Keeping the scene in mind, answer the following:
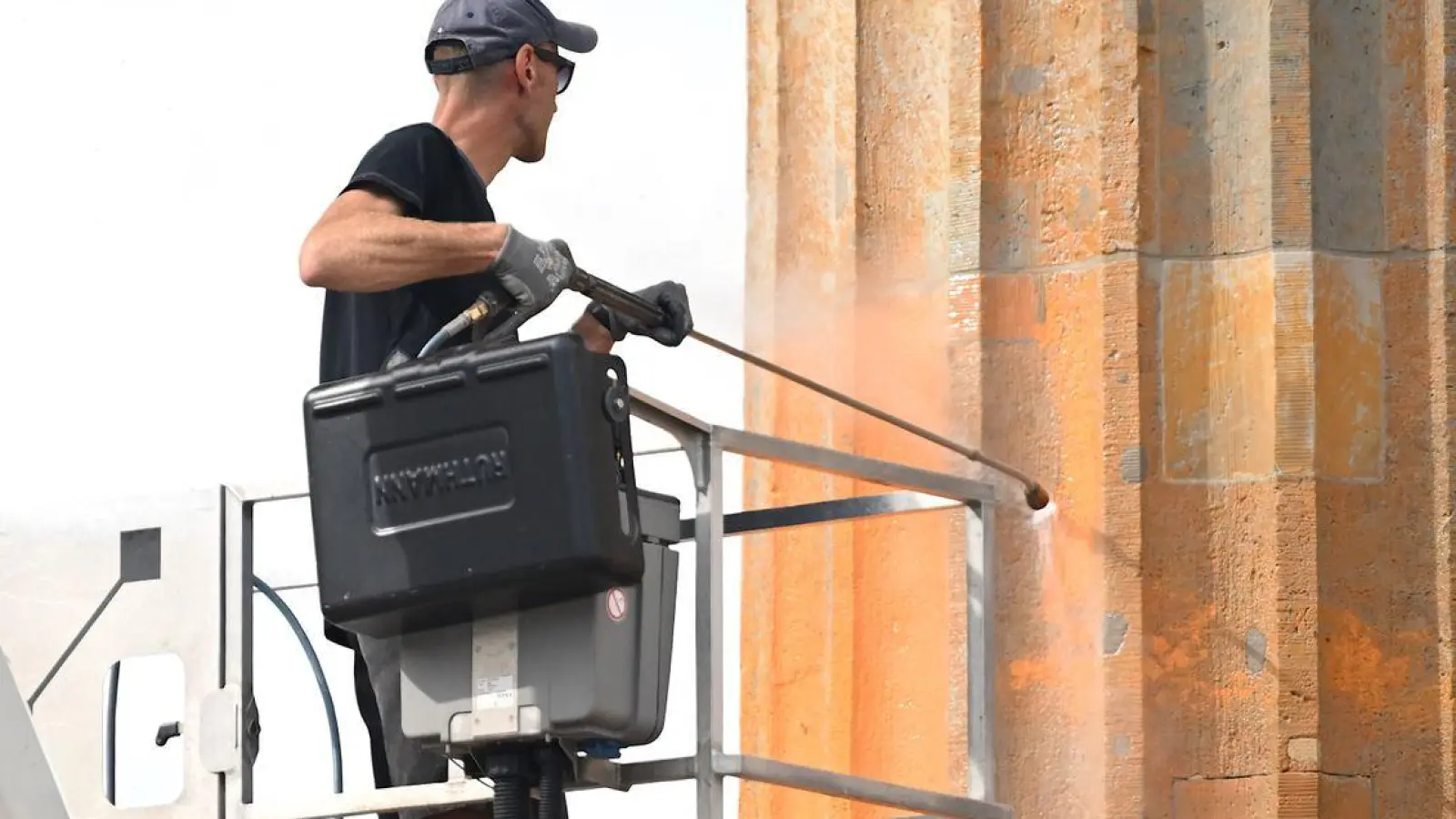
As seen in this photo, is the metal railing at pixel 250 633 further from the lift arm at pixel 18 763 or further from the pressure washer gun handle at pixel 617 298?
the lift arm at pixel 18 763

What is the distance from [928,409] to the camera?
640 centimetres

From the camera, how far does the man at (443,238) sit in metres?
5.04

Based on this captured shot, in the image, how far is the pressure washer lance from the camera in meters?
5.09

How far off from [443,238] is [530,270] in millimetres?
170

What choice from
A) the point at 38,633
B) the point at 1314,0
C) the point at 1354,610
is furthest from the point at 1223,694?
the point at 38,633

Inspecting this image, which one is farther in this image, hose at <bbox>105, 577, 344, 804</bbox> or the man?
hose at <bbox>105, 577, 344, 804</bbox>

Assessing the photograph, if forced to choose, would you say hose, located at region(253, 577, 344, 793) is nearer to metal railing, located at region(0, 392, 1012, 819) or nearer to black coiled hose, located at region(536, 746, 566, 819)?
metal railing, located at region(0, 392, 1012, 819)

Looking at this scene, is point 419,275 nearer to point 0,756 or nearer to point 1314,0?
point 0,756

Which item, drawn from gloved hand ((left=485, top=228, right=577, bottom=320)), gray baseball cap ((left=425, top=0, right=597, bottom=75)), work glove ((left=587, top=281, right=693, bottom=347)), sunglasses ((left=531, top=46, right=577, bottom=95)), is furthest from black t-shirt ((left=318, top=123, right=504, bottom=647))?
sunglasses ((left=531, top=46, right=577, bottom=95))

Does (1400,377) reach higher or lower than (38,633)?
higher

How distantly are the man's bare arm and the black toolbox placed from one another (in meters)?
0.22

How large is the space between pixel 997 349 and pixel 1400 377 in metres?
0.88

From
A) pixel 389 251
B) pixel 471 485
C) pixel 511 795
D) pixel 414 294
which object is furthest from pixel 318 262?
pixel 511 795

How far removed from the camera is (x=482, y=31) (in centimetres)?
573
